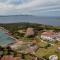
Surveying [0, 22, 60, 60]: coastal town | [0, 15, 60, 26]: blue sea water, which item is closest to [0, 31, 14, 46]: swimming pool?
[0, 22, 60, 60]: coastal town

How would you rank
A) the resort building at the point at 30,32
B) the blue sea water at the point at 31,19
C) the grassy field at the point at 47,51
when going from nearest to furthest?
the grassy field at the point at 47,51 < the resort building at the point at 30,32 < the blue sea water at the point at 31,19

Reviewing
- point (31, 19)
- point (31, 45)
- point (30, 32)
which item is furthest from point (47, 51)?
point (31, 19)

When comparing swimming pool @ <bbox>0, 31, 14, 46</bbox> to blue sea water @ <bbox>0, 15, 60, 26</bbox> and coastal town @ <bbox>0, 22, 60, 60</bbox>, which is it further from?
blue sea water @ <bbox>0, 15, 60, 26</bbox>

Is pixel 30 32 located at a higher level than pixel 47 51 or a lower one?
higher

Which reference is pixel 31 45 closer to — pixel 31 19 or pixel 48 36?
pixel 48 36

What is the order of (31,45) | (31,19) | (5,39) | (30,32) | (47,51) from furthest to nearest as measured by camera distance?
(31,19) → (30,32) → (5,39) → (31,45) → (47,51)

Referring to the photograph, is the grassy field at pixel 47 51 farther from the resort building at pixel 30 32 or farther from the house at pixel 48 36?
the resort building at pixel 30 32

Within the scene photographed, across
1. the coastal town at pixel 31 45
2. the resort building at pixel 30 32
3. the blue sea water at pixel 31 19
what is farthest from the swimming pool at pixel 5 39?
the blue sea water at pixel 31 19

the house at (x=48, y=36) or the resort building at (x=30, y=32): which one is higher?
the resort building at (x=30, y=32)
